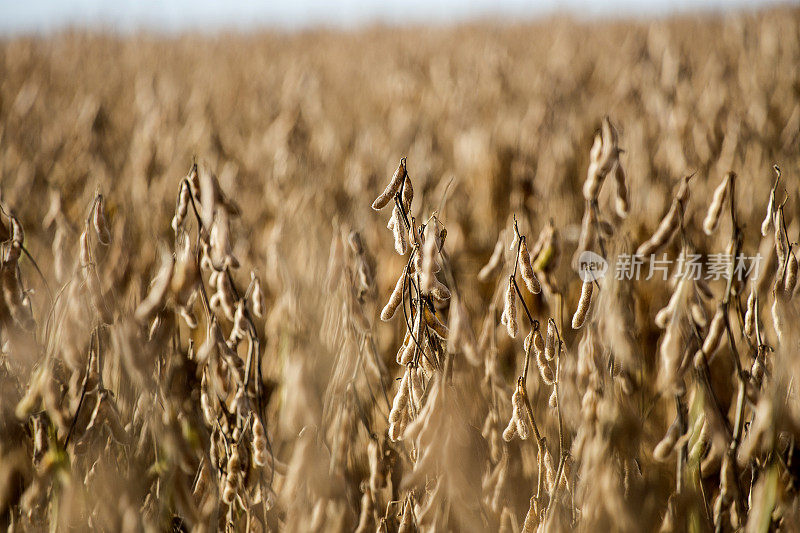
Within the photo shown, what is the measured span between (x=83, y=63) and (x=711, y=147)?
4118mm

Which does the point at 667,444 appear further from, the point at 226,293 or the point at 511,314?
the point at 226,293

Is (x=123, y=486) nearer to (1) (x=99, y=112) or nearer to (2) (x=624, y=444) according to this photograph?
(2) (x=624, y=444)

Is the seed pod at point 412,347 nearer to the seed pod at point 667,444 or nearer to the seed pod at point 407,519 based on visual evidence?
the seed pod at point 407,519

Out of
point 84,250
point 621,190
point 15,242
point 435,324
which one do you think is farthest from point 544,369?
point 15,242

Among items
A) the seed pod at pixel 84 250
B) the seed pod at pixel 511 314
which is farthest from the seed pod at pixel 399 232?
the seed pod at pixel 84 250

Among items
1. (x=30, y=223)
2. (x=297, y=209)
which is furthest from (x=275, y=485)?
(x=30, y=223)

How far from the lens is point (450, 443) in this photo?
0.57m

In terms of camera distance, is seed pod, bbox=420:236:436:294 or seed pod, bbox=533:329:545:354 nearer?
seed pod, bbox=420:236:436:294

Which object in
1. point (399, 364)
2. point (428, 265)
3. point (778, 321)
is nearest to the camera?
point (428, 265)

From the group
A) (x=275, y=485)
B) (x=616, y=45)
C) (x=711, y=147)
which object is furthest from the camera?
(x=616, y=45)

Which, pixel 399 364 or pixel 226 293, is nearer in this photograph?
pixel 226 293

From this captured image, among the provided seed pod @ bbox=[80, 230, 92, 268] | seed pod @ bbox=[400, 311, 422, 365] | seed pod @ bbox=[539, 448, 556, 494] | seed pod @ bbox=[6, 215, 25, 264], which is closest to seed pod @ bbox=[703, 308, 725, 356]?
seed pod @ bbox=[539, 448, 556, 494]

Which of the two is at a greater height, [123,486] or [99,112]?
[99,112]

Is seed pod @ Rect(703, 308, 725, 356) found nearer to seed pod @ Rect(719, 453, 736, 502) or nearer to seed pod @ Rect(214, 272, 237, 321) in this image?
seed pod @ Rect(719, 453, 736, 502)
